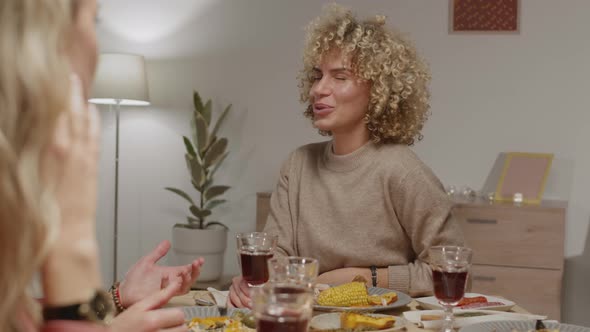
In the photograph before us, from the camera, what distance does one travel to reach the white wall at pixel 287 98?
3914 millimetres

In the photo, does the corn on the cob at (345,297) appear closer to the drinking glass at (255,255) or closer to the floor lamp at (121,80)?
the drinking glass at (255,255)

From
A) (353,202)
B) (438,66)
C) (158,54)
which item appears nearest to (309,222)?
(353,202)

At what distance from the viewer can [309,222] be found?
7.36 feet

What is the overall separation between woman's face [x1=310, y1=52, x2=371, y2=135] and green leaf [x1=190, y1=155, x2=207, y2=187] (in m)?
2.04

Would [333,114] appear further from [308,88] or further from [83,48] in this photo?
[83,48]

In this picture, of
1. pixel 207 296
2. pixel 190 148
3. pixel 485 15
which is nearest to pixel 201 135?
pixel 190 148

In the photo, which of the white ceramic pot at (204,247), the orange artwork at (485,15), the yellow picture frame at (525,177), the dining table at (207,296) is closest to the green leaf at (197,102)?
the white ceramic pot at (204,247)

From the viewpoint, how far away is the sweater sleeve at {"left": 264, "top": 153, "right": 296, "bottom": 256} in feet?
7.30

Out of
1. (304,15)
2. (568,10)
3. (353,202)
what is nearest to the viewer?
(353,202)

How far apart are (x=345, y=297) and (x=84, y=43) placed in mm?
1063

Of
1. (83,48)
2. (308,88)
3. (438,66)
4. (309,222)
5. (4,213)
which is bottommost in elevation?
(309,222)

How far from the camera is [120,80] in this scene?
4121mm

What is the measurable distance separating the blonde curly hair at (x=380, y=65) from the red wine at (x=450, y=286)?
1011 mm

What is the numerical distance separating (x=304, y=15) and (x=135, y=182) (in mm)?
1648
